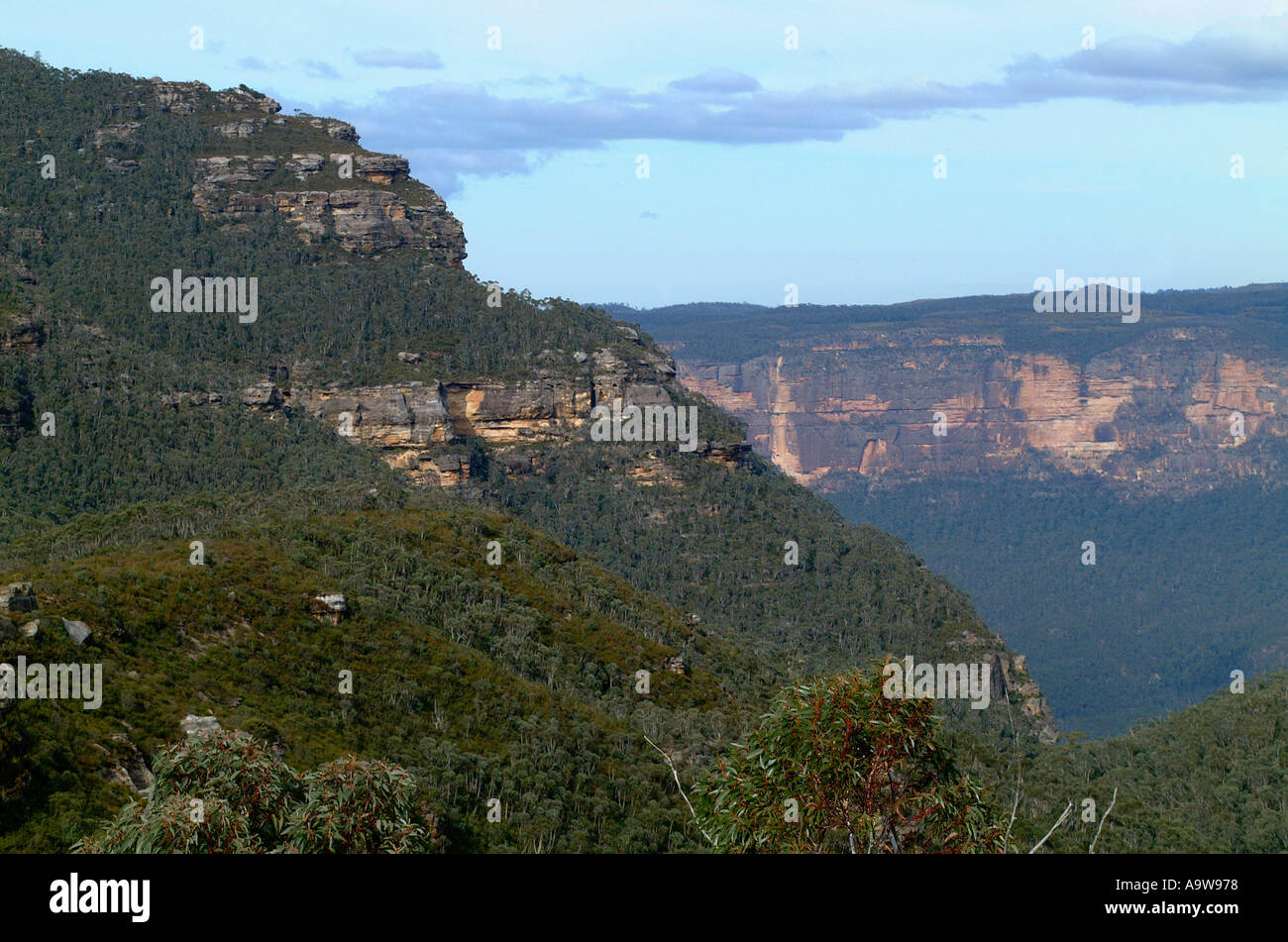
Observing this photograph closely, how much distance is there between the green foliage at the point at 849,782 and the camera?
61.8 feet

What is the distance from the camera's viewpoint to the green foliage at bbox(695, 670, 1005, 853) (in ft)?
61.8

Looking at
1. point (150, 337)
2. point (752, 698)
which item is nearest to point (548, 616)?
point (752, 698)

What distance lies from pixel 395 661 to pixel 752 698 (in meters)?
22.8

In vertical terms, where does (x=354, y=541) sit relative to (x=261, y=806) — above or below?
below

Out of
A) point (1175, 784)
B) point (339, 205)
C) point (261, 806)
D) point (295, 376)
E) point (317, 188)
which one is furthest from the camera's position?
point (317, 188)

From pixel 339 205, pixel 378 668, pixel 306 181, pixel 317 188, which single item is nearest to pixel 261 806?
pixel 378 668

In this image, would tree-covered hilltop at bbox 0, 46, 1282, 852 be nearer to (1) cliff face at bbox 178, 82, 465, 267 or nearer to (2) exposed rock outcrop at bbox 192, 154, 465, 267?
(1) cliff face at bbox 178, 82, 465, 267

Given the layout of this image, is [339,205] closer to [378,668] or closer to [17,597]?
[378,668]

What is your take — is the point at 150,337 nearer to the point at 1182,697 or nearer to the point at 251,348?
the point at 251,348

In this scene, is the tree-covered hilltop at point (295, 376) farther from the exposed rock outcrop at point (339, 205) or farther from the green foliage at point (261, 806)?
the green foliage at point (261, 806)

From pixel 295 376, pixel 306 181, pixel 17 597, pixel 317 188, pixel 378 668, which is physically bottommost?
pixel 378 668

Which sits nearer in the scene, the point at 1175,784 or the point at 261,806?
the point at 261,806

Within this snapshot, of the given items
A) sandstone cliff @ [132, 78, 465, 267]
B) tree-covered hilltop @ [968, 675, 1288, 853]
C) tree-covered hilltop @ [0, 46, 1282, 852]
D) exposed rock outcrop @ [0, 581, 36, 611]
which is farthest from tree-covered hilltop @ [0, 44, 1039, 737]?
exposed rock outcrop @ [0, 581, 36, 611]

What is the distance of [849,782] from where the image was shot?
19.0 m
